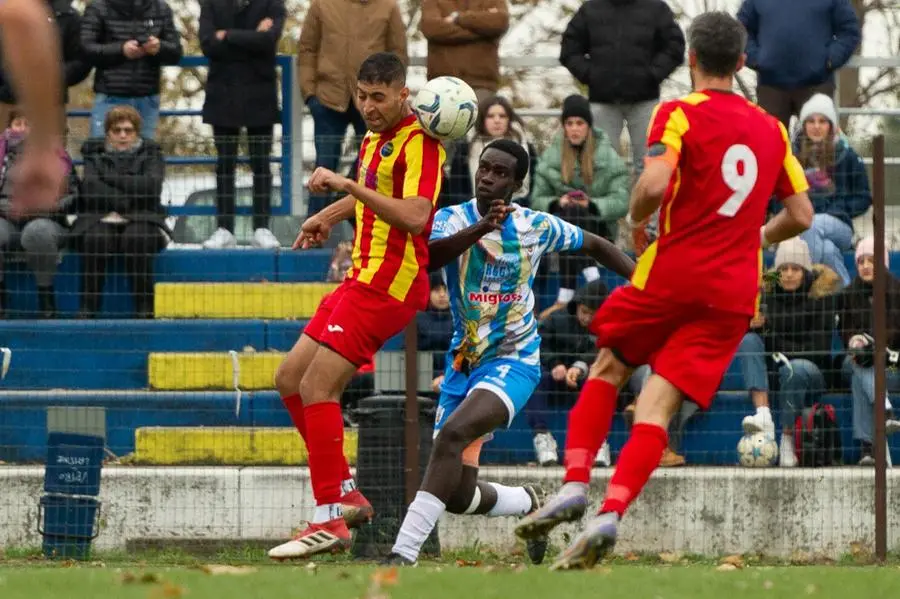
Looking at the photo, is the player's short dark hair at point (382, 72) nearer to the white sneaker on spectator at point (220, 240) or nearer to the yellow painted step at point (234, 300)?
the yellow painted step at point (234, 300)

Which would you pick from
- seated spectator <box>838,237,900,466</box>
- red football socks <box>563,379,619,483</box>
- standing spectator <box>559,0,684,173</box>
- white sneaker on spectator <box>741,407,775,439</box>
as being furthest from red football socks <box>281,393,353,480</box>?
standing spectator <box>559,0,684,173</box>

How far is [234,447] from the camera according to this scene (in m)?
13.3

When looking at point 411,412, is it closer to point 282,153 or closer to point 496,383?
point 496,383

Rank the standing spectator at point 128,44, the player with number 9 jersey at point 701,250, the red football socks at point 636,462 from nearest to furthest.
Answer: the red football socks at point 636,462
the player with number 9 jersey at point 701,250
the standing spectator at point 128,44

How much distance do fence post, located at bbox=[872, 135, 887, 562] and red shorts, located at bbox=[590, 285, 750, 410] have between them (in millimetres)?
5127

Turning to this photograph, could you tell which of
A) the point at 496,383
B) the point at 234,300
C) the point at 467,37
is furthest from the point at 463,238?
the point at 467,37

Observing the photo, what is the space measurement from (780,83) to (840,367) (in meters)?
2.78

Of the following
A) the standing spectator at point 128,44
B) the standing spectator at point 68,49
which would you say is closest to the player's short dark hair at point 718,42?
the standing spectator at point 128,44

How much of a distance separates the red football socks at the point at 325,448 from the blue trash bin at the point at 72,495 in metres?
3.21

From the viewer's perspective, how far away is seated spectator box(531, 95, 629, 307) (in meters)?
13.4

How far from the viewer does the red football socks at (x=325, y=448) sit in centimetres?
967

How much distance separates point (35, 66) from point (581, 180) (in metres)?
7.99

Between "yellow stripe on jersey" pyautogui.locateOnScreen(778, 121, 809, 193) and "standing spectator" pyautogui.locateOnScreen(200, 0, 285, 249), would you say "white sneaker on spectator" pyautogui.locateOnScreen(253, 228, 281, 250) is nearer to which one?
"standing spectator" pyautogui.locateOnScreen(200, 0, 285, 249)

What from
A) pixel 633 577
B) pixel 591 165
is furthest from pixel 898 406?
pixel 633 577
